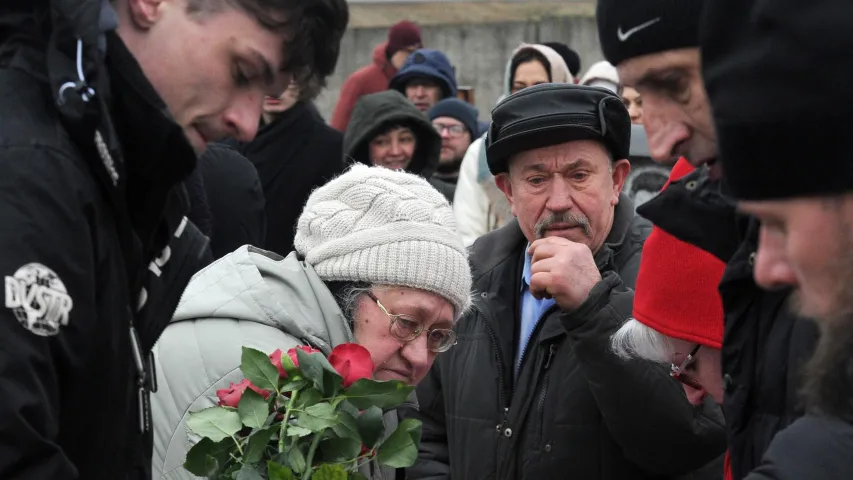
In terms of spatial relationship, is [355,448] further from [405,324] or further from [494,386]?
[494,386]

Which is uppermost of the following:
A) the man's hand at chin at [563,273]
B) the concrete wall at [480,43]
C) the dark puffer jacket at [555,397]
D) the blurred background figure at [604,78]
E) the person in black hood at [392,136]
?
the concrete wall at [480,43]

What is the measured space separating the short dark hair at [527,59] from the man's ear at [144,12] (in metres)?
4.88

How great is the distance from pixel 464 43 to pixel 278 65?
9426 mm

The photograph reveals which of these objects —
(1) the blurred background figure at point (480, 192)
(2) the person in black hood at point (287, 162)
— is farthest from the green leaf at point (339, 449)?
(2) the person in black hood at point (287, 162)

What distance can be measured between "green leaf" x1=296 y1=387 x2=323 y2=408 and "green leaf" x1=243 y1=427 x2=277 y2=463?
0.30 ft

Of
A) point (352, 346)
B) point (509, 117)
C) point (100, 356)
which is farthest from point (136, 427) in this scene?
point (509, 117)

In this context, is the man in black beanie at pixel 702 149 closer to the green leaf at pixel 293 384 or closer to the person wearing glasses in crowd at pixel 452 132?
the green leaf at pixel 293 384

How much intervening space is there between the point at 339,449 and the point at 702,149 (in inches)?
36.4

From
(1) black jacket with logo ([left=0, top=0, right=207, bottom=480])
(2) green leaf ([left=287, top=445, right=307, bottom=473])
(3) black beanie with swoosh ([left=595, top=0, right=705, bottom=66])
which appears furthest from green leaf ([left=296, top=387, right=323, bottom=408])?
(3) black beanie with swoosh ([left=595, top=0, right=705, bottom=66])

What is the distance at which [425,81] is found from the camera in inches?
310

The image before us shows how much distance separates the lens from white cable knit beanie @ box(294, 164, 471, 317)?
315 cm

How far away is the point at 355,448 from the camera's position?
2.47m

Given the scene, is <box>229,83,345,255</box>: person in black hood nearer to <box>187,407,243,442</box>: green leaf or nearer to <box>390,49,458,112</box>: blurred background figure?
<box>390,49,458,112</box>: blurred background figure

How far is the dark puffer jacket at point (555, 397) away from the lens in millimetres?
3326
